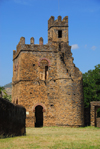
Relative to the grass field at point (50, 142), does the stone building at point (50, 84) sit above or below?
above

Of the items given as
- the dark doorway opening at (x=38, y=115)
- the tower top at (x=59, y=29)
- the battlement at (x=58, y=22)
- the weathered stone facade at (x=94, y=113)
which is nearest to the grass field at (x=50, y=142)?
the weathered stone facade at (x=94, y=113)

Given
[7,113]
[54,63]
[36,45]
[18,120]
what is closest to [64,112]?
[54,63]

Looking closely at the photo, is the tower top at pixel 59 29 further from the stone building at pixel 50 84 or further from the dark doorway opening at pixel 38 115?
the dark doorway opening at pixel 38 115

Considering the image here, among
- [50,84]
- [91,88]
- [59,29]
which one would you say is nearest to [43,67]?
[50,84]

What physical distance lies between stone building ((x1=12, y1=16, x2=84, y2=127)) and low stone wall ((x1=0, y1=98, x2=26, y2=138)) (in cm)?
1047

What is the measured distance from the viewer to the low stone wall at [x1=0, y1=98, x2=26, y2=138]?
1454 cm

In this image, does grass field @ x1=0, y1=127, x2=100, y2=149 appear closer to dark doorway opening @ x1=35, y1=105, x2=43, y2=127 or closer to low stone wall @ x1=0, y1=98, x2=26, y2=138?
low stone wall @ x1=0, y1=98, x2=26, y2=138

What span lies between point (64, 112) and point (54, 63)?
17.6 ft

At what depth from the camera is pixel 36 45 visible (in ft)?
102

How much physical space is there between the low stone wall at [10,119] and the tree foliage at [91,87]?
991 inches

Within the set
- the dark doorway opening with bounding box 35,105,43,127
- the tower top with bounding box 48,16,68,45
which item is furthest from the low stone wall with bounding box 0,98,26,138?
the tower top with bounding box 48,16,68,45

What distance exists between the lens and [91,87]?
4478cm

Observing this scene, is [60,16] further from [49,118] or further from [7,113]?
[7,113]

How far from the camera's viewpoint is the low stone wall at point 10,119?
47.7ft
